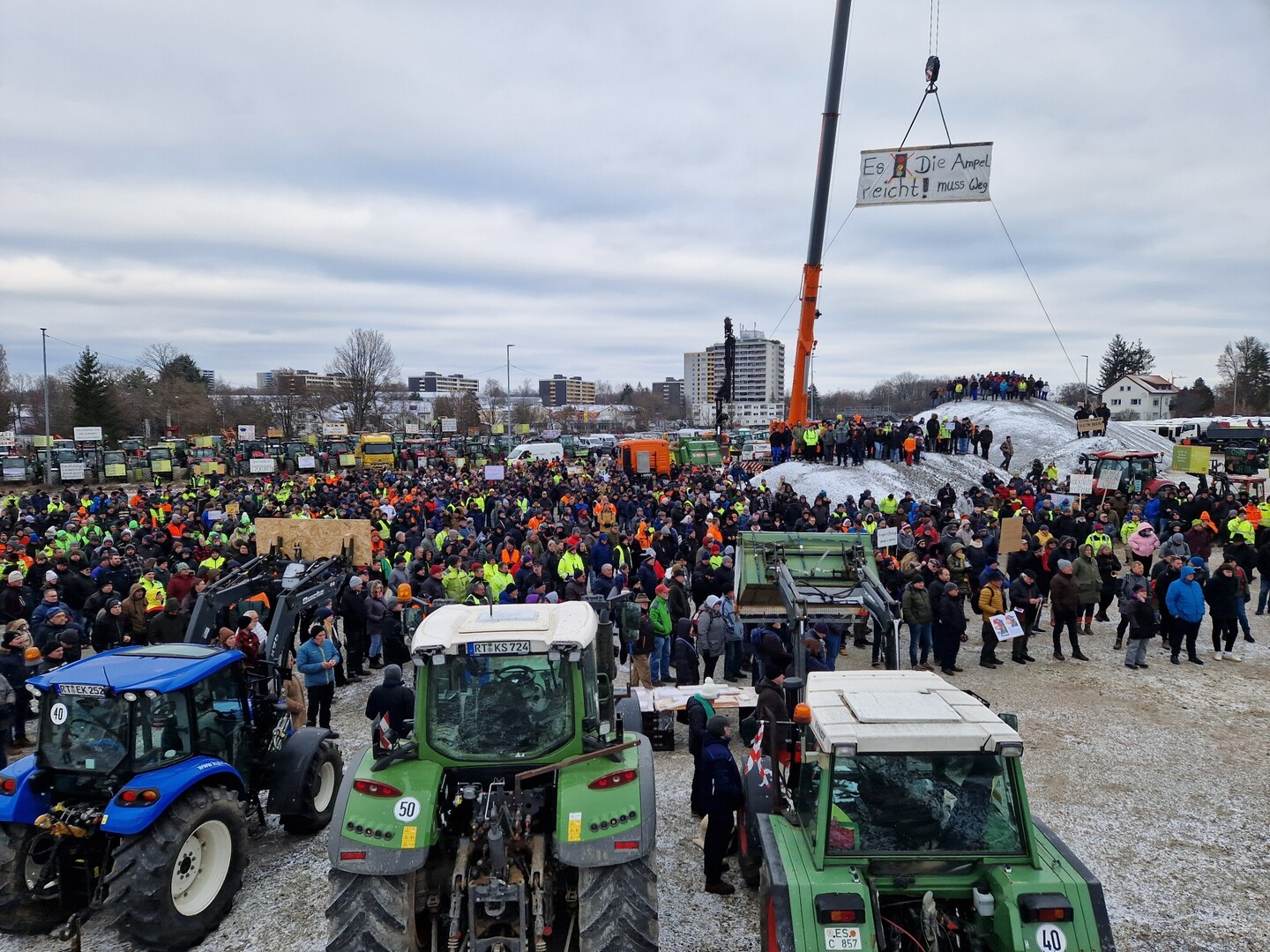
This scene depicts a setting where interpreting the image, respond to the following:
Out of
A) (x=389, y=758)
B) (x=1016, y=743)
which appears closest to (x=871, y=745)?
(x=1016, y=743)

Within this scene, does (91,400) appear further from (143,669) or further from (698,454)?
(143,669)

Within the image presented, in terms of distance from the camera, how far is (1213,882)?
646 centimetres

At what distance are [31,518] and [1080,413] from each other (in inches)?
1441

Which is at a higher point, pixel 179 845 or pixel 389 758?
pixel 389 758

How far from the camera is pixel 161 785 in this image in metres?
5.58

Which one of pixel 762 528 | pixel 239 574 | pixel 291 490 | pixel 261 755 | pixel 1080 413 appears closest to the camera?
pixel 261 755

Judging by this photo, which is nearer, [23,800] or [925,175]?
[23,800]

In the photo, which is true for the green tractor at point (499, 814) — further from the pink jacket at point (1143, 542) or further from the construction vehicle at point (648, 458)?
the construction vehicle at point (648, 458)

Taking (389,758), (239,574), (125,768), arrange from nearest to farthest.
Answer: (389,758), (125,768), (239,574)

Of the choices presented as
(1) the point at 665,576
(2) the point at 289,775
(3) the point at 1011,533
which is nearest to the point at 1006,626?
(1) the point at 665,576

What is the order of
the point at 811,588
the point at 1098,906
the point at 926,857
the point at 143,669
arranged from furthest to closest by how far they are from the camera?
the point at 811,588 → the point at 143,669 → the point at 926,857 → the point at 1098,906

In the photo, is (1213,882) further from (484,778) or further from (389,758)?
(389,758)

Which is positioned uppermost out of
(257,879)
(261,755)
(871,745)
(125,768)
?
(871,745)

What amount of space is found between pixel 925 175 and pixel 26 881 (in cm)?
1895
